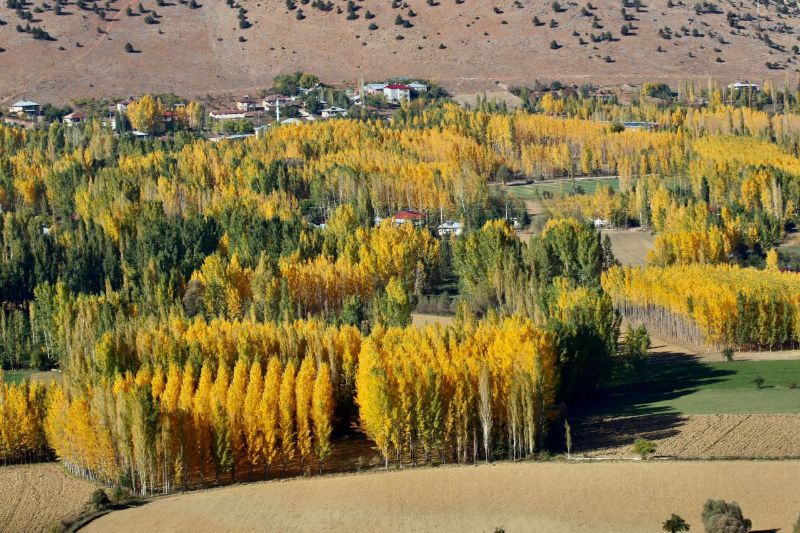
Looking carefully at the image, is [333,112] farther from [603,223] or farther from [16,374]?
[16,374]

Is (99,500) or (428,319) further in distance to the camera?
(428,319)

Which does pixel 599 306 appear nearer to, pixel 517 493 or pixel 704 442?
pixel 704 442

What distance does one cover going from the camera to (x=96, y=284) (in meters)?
84.0

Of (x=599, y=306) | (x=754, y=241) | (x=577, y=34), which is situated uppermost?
(x=599, y=306)

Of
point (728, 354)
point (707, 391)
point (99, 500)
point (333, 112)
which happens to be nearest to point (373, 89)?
point (333, 112)

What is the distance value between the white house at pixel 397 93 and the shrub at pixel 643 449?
116m

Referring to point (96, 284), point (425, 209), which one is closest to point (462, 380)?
point (96, 284)

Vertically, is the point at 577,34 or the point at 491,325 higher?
the point at 491,325

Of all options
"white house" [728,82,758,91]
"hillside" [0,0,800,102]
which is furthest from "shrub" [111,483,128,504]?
"white house" [728,82,758,91]

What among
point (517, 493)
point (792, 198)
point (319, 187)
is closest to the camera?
point (517, 493)

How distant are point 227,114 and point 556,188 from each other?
4886 cm

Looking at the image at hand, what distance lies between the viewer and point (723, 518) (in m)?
39.1

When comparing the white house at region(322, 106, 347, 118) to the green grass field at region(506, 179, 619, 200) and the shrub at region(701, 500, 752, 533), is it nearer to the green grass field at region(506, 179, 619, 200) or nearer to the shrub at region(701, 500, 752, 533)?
the green grass field at region(506, 179, 619, 200)

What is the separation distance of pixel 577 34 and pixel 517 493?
15204 centimetres
